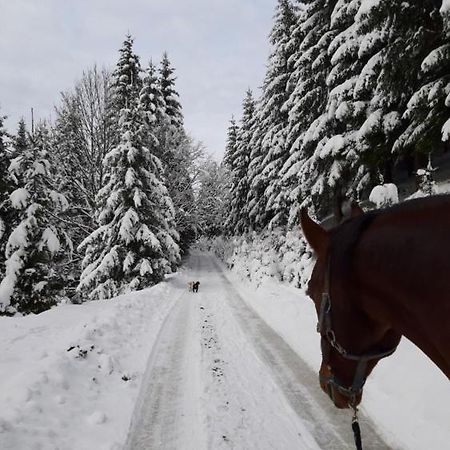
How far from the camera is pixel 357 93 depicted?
10766 mm

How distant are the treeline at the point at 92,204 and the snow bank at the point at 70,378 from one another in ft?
14.7

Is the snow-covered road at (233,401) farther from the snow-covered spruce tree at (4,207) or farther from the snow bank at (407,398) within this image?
the snow-covered spruce tree at (4,207)

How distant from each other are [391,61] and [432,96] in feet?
5.59

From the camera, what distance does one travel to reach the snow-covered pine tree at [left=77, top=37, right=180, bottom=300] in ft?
58.4

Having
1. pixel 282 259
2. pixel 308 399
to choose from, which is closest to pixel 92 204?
pixel 282 259

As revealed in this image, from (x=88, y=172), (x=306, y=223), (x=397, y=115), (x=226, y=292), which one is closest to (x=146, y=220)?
(x=88, y=172)

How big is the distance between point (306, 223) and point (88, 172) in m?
19.6

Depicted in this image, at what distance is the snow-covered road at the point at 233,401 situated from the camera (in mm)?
4227

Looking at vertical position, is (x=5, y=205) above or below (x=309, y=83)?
below

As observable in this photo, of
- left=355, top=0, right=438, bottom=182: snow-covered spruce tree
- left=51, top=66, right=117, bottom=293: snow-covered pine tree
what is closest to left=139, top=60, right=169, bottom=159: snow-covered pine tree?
left=51, top=66, right=117, bottom=293: snow-covered pine tree

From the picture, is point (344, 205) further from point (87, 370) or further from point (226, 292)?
point (226, 292)

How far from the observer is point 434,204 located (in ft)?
5.35

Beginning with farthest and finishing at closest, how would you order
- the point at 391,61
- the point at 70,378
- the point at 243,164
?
the point at 243,164 < the point at 391,61 < the point at 70,378

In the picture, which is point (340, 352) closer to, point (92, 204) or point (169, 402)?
point (169, 402)
